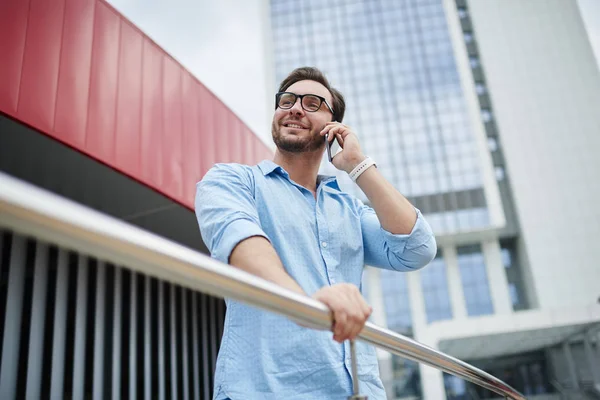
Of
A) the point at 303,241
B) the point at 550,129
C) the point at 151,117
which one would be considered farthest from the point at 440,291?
the point at 303,241

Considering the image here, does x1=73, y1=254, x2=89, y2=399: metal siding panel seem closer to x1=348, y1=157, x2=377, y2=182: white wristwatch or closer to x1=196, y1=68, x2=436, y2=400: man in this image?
x1=196, y1=68, x2=436, y2=400: man

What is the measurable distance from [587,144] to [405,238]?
4299 cm

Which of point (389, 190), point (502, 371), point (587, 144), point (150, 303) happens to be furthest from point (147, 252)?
point (587, 144)

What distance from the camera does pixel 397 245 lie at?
1764mm

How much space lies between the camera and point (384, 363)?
118 feet

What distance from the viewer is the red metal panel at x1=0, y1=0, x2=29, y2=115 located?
3.56 meters

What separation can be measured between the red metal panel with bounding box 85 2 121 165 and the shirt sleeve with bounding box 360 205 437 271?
3054mm

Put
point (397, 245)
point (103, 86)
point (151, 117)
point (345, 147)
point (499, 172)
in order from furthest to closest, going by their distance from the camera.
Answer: point (499, 172) → point (151, 117) → point (103, 86) → point (345, 147) → point (397, 245)

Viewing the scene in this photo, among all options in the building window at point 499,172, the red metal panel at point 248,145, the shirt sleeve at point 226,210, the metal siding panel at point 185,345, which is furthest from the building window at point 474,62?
the shirt sleeve at point 226,210

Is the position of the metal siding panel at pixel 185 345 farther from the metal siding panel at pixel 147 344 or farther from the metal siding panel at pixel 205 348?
the metal siding panel at pixel 147 344

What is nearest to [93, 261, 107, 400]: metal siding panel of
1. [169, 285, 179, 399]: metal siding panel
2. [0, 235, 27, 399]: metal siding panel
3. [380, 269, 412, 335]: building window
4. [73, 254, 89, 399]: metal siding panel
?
[73, 254, 89, 399]: metal siding panel

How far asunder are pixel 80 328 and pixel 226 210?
462 cm

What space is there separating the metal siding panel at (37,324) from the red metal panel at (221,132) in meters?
2.19

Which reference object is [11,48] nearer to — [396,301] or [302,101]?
[302,101]
